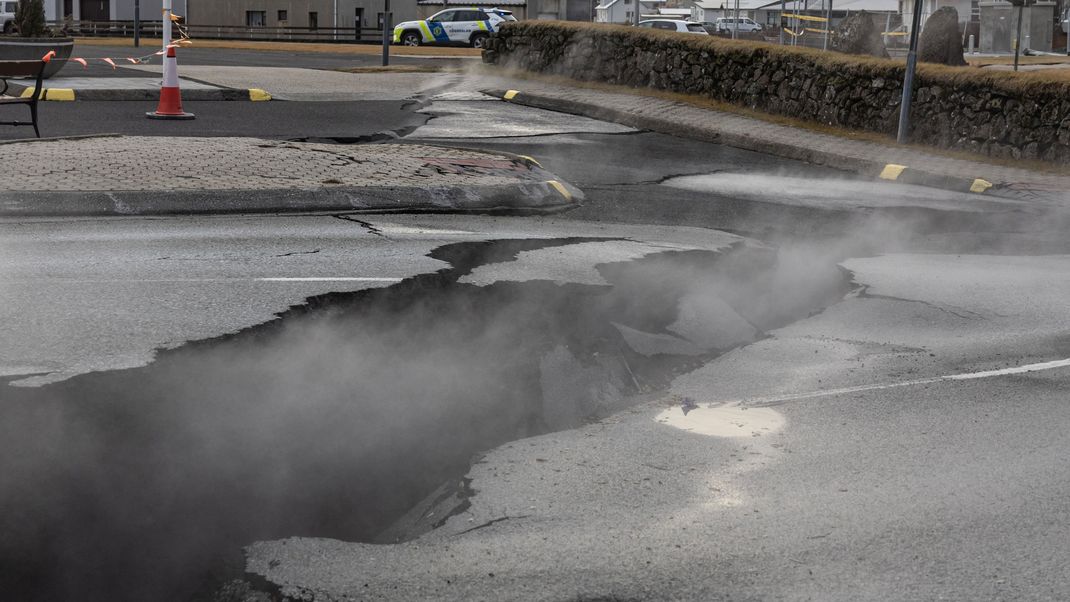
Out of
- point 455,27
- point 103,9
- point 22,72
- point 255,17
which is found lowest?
point 22,72

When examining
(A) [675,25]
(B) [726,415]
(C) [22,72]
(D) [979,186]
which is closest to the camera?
(B) [726,415]

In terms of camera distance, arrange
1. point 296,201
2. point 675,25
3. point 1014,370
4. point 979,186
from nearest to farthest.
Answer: point 1014,370
point 296,201
point 979,186
point 675,25

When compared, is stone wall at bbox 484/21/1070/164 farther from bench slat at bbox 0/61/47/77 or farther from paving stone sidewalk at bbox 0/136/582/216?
bench slat at bbox 0/61/47/77

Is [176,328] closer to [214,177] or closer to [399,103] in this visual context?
[214,177]

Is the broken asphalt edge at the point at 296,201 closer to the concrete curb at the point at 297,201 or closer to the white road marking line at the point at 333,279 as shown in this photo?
the concrete curb at the point at 297,201

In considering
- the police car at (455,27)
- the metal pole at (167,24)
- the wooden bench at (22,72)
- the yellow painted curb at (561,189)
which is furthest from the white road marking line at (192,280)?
the police car at (455,27)

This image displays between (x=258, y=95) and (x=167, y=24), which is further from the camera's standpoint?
(x=258, y=95)

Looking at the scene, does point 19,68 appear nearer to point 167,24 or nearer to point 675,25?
point 167,24

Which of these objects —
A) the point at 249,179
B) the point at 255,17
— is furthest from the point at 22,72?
the point at 255,17

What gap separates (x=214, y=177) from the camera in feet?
35.0

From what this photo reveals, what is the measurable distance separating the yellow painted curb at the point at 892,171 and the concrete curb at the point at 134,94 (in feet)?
32.7

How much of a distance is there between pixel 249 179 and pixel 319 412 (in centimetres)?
574

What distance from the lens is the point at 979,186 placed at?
13.5 meters

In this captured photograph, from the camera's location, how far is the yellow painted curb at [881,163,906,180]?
14242 mm
